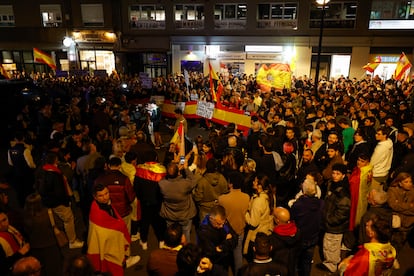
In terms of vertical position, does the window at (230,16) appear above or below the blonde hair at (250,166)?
above

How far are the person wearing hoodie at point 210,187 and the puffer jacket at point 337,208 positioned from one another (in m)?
1.53

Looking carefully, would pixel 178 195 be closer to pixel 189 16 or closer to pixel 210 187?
pixel 210 187

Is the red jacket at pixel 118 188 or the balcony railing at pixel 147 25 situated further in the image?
the balcony railing at pixel 147 25

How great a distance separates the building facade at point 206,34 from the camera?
2611 centimetres

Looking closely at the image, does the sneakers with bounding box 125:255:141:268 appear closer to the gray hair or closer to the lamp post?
the gray hair

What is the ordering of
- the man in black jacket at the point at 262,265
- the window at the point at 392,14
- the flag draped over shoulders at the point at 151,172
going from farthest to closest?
the window at the point at 392,14, the flag draped over shoulders at the point at 151,172, the man in black jacket at the point at 262,265

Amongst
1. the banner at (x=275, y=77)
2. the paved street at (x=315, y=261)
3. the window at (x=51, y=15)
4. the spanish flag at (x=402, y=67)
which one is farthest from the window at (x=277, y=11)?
the paved street at (x=315, y=261)

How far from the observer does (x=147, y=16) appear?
100 ft

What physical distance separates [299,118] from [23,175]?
7226 mm

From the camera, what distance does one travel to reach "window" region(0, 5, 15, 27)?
32.0m

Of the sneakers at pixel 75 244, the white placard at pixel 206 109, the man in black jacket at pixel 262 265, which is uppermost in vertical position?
the man in black jacket at pixel 262 265

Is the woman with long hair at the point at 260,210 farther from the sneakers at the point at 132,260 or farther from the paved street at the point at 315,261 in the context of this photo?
the sneakers at the point at 132,260

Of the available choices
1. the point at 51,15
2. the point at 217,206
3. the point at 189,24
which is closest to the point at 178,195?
the point at 217,206

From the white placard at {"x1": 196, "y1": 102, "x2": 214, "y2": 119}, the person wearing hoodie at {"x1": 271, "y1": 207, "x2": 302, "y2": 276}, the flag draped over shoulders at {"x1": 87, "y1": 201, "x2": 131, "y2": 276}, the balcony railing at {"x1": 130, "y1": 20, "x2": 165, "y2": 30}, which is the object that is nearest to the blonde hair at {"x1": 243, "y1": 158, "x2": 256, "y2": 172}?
the person wearing hoodie at {"x1": 271, "y1": 207, "x2": 302, "y2": 276}
